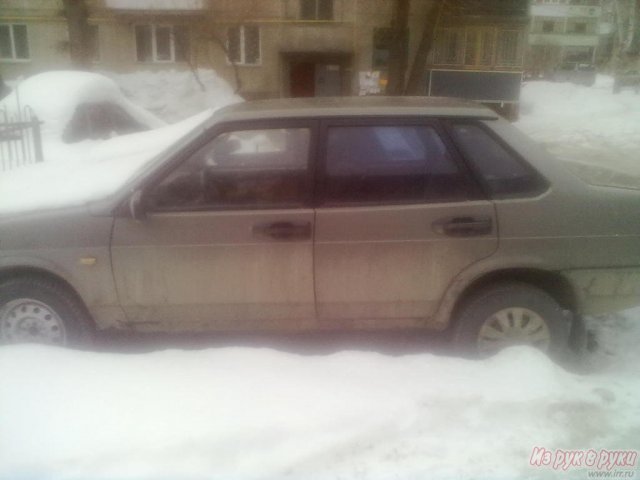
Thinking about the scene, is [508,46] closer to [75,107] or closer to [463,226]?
[75,107]

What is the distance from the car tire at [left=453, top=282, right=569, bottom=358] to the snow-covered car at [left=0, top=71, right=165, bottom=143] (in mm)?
7462

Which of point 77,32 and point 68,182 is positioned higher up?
point 77,32

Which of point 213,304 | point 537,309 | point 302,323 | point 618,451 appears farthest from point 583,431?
point 213,304

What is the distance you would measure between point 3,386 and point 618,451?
10.6 feet

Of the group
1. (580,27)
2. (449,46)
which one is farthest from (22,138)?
(580,27)

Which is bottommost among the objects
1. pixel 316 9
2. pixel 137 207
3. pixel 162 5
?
pixel 137 207

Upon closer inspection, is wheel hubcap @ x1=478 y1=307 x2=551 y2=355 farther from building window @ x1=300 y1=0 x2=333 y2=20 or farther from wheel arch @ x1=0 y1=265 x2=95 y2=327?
building window @ x1=300 y1=0 x2=333 y2=20

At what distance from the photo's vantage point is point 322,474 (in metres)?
2.85

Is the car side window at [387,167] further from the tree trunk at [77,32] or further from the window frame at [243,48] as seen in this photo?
the window frame at [243,48]

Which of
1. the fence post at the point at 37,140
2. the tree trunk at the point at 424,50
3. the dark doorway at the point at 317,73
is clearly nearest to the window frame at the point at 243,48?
the dark doorway at the point at 317,73

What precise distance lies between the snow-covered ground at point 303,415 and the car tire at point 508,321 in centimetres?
14

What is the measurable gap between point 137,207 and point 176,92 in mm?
18410

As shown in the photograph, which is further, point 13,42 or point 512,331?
point 13,42

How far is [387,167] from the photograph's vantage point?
374 centimetres
